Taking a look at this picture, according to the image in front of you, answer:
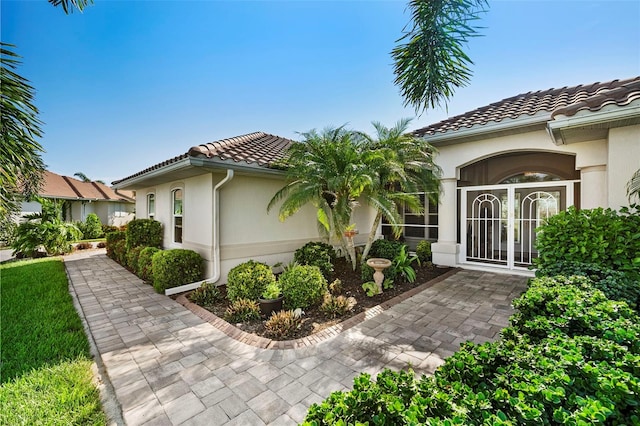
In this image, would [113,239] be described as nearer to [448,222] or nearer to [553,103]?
[448,222]

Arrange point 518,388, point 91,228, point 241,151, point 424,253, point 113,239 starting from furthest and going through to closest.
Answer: point 91,228 < point 113,239 < point 424,253 < point 241,151 < point 518,388

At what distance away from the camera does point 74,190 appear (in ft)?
75.3

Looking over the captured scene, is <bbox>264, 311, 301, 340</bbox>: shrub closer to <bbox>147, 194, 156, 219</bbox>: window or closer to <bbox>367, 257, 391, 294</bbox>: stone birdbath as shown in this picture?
<bbox>367, 257, 391, 294</bbox>: stone birdbath

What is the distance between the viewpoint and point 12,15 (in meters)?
5.27

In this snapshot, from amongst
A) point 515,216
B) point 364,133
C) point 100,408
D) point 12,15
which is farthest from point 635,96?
point 12,15

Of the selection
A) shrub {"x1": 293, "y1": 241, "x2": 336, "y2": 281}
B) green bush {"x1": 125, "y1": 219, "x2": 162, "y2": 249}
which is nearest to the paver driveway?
shrub {"x1": 293, "y1": 241, "x2": 336, "y2": 281}

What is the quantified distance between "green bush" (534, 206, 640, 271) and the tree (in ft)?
13.3

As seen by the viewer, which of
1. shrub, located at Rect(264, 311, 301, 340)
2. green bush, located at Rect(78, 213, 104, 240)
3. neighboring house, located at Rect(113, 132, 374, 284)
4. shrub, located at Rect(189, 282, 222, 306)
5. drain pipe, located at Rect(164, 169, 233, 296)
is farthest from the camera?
green bush, located at Rect(78, 213, 104, 240)

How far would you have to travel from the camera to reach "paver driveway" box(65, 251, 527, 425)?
3.08 metres

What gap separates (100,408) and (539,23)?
1104 cm

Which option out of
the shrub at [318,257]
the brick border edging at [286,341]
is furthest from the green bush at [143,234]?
the shrub at [318,257]

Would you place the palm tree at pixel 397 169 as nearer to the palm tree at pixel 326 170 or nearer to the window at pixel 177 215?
the palm tree at pixel 326 170

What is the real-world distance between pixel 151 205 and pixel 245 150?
7357mm

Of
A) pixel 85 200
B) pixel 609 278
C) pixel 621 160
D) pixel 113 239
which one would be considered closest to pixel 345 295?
pixel 609 278
